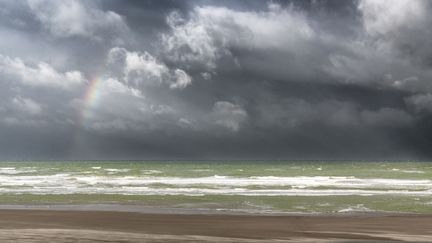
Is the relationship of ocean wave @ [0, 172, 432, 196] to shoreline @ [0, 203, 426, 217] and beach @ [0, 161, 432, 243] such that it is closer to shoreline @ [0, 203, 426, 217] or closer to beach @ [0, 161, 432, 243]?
beach @ [0, 161, 432, 243]

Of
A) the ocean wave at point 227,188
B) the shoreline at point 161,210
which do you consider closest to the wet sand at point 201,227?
the shoreline at point 161,210

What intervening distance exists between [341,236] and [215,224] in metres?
5.56

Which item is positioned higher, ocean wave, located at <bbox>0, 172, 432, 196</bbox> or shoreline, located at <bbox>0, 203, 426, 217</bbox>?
ocean wave, located at <bbox>0, 172, 432, 196</bbox>

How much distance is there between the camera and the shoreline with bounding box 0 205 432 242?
650 inches

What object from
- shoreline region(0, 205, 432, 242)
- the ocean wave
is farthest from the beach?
the ocean wave

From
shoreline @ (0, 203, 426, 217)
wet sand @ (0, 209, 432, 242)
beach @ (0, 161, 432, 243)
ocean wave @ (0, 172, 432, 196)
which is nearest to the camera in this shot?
wet sand @ (0, 209, 432, 242)

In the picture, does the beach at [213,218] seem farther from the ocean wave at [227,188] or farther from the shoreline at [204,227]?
the ocean wave at [227,188]

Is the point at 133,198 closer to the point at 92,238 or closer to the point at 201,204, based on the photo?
the point at 201,204

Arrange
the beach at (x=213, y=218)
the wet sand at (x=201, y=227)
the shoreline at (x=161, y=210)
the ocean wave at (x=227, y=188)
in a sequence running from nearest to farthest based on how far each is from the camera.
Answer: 1. the wet sand at (x=201, y=227)
2. the beach at (x=213, y=218)
3. the shoreline at (x=161, y=210)
4. the ocean wave at (x=227, y=188)

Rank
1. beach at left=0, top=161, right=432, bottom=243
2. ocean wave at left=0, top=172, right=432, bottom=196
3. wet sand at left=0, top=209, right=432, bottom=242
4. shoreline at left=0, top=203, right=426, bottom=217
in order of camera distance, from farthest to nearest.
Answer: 1. ocean wave at left=0, top=172, right=432, bottom=196
2. shoreline at left=0, top=203, right=426, bottom=217
3. beach at left=0, top=161, right=432, bottom=243
4. wet sand at left=0, top=209, right=432, bottom=242

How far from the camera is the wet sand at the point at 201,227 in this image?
647 inches

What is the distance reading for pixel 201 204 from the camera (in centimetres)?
2859

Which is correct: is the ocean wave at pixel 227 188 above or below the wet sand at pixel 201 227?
above

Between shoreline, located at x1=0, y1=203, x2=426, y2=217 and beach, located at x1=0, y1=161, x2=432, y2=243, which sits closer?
beach, located at x1=0, y1=161, x2=432, y2=243
